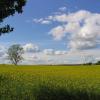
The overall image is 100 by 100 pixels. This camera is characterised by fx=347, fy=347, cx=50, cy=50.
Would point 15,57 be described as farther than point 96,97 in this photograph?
Yes

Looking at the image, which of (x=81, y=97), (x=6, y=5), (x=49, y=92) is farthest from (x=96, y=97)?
(x=6, y=5)

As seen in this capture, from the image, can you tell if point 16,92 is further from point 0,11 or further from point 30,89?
point 0,11

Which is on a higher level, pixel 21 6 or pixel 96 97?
pixel 21 6

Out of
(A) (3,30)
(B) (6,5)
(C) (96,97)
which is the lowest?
(C) (96,97)

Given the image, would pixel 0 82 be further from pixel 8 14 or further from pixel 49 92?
pixel 8 14

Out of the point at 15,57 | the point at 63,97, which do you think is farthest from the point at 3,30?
the point at 15,57

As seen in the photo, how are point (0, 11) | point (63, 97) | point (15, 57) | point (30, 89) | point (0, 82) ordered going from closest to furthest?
point (0, 11) → point (63, 97) → point (30, 89) → point (0, 82) → point (15, 57)

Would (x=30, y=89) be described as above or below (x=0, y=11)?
below

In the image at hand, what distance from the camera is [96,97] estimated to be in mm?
16641

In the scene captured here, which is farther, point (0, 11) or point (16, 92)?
point (16, 92)

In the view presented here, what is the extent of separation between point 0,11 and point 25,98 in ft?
13.5

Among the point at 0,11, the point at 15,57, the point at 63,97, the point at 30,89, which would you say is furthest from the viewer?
the point at 15,57

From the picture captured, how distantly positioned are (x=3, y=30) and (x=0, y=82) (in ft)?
20.8

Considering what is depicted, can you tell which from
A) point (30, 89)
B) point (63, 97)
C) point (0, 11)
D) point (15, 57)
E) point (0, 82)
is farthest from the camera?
point (15, 57)
